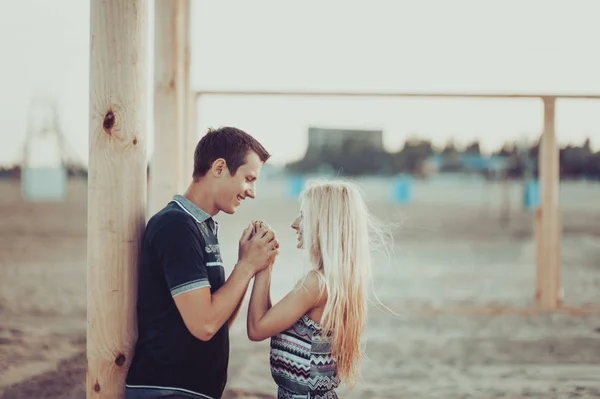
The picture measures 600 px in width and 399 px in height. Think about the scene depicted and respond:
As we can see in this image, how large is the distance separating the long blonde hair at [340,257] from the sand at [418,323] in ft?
2.41

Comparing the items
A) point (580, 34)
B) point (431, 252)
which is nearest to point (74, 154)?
point (431, 252)

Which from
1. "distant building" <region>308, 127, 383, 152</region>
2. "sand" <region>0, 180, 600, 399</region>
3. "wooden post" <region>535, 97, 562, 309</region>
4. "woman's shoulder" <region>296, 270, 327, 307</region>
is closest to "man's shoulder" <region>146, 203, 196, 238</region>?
"woman's shoulder" <region>296, 270, 327, 307</region>

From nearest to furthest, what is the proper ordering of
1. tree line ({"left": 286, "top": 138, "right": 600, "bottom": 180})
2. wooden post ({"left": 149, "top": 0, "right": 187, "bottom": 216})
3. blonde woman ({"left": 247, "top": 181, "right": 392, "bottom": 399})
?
blonde woman ({"left": 247, "top": 181, "right": 392, "bottom": 399}), wooden post ({"left": 149, "top": 0, "right": 187, "bottom": 216}), tree line ({"left": 286, "top": 138, "right": 600, "bottom": 180})

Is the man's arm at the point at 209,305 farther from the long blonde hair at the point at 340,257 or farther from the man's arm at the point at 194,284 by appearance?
the long blonde hair at the point at 340,257

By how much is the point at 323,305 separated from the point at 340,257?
160 mm

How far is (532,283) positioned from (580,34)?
382cm

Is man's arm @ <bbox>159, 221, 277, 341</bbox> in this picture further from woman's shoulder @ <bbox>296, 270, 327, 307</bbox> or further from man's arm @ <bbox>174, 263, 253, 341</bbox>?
woman's shoulder @ <bbox>296, 270, 327, 307</bbox>

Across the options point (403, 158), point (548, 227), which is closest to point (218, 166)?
point (548, 227)

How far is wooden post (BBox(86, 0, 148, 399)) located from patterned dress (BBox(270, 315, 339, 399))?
476 millimetres

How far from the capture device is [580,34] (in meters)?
7.77

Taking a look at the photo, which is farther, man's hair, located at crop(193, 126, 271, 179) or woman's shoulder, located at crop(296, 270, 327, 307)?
woman's shoulder, located at crop(296, 270, 327, 307)

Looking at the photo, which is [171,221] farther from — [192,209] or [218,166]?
[218,166]

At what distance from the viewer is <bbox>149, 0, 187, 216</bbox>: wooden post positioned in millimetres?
3863

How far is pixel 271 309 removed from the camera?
2248mm
